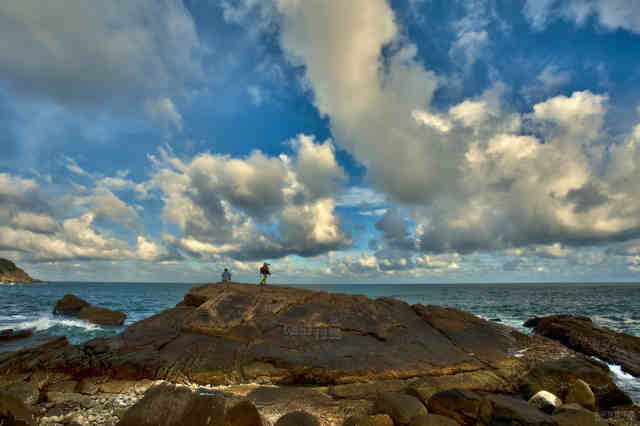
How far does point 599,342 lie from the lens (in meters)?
22.0

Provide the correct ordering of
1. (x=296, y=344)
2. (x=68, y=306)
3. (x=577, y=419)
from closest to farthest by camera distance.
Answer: (x=577, y=419) < (x=296, y=344) < (x=68, y=306)

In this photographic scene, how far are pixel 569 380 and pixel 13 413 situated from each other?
69.8 ft

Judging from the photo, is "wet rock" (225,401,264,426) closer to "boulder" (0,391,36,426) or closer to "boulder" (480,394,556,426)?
"boulder" (0,391,36,426)

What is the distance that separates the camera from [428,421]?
9461 mm

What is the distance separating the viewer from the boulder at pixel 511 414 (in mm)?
9672

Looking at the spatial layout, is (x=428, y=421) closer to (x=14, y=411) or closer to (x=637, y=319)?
(x=14, y=411)

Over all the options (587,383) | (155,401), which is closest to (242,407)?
(155,401)

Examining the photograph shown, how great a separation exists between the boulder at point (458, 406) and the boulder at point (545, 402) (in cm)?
324

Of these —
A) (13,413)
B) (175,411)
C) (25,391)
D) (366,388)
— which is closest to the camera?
(175,411)

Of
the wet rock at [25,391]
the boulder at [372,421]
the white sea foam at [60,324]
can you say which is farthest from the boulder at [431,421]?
the white sea foam at [60,324]

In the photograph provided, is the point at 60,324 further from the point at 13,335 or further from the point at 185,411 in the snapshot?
the point at 185,411

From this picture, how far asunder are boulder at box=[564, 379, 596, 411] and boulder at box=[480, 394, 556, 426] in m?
4.36

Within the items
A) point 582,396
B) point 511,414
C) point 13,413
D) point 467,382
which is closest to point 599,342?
point 582,396

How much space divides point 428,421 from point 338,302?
973 cm
